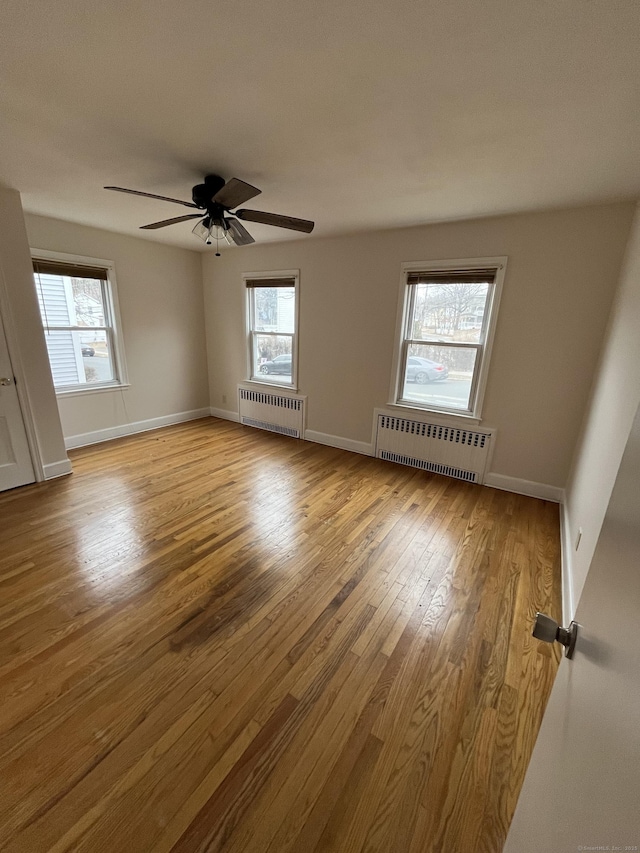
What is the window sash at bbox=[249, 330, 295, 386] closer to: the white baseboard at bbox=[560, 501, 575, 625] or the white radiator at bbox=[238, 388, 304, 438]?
the white radiator at bbox=[238, 388, 304, 438]

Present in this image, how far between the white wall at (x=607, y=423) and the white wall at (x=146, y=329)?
190 inches

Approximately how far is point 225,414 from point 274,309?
6.17 feet

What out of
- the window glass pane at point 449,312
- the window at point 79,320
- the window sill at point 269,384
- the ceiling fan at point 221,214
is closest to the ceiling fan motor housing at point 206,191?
the ceiling fan at point 221,214

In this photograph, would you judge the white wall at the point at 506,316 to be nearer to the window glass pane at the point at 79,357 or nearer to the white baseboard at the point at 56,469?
the window glass pane at the point at 79,357

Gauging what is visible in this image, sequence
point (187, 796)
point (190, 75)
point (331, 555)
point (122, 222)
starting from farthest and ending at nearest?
point (122, 222) < point (331, 555) < point (190, 75) < point (187, 796)

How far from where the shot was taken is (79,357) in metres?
3.99

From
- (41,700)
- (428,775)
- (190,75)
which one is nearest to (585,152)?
(190,75)

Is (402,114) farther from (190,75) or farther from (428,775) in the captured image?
(428,775)

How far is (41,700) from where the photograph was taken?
140 cm

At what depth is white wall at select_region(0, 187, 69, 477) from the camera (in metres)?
2.76

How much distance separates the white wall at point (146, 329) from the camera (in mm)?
3848

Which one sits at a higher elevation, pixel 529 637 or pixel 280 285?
pixel 280 285

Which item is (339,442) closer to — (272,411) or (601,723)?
(272,411)

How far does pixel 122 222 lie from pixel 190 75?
276 centimetres
